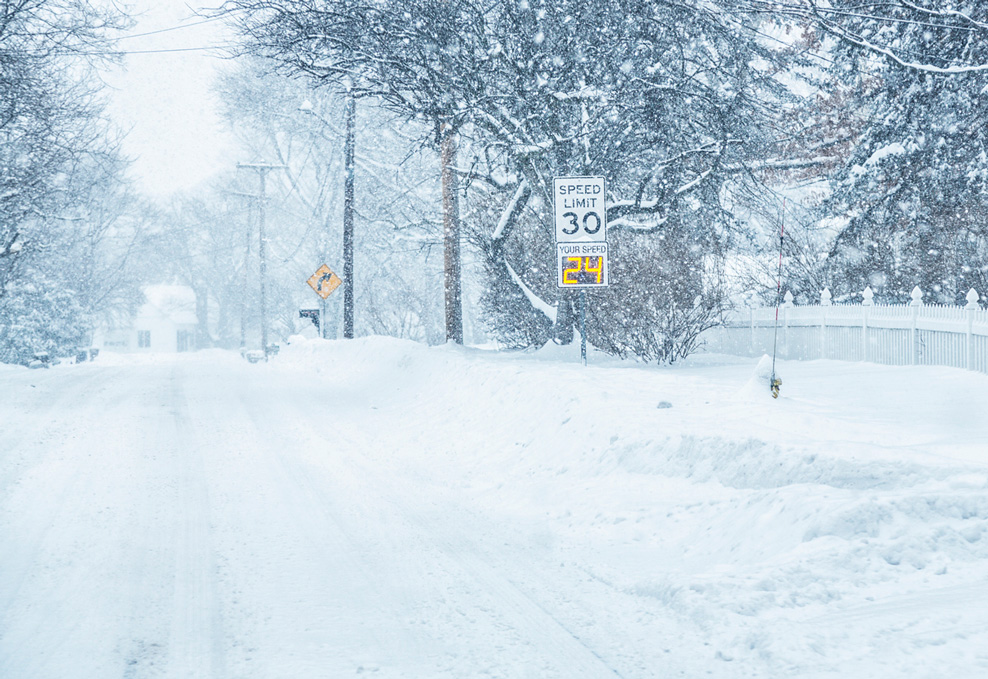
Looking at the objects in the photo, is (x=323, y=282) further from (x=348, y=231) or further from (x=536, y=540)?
(x=536, y=540)

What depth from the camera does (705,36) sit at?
16500 millimetres

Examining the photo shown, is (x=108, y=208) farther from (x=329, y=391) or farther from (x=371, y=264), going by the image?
(x=329, y=391)

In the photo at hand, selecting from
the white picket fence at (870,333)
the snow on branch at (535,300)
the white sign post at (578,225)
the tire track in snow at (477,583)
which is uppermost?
the white sign post at (578,225)

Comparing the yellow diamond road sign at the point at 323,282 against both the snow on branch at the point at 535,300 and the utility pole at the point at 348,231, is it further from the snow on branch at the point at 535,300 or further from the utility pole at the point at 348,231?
the snow on branch at the point at 535,300

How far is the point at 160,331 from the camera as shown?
8594 centimetres

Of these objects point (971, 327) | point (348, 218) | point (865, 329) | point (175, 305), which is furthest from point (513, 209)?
point (175, 305)

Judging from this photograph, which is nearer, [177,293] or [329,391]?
[329,391]

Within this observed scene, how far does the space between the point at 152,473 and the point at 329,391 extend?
8945 mm

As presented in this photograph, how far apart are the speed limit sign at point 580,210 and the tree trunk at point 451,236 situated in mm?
6644

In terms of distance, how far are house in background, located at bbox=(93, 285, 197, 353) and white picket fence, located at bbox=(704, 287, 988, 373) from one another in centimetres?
7292

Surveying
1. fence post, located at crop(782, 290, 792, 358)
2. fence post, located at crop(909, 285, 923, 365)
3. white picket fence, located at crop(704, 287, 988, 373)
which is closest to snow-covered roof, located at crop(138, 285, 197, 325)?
white picket fence, located at crop(704, 287, 988, 373)

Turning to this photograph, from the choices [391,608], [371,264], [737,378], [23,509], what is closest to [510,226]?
[737,378]

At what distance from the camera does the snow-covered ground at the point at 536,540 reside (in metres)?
4.57

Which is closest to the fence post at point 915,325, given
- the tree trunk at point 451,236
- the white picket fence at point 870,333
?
the white picket fence at point 870,333
